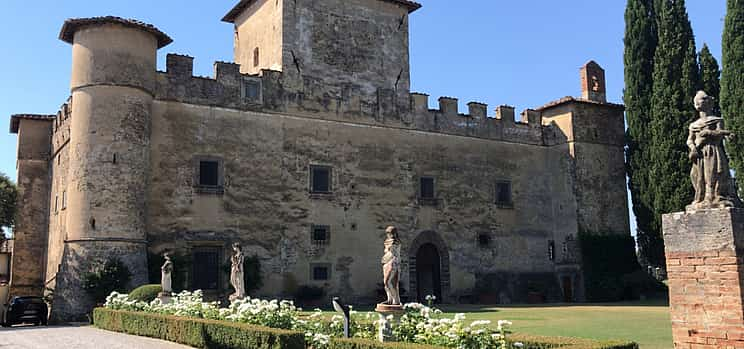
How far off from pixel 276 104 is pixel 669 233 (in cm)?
1858

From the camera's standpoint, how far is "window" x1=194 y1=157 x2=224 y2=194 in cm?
2381

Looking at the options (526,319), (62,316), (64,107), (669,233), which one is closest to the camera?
(669,233)

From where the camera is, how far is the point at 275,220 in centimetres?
2486

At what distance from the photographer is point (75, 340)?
15.0 m

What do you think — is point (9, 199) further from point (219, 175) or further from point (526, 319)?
point (526, 319)

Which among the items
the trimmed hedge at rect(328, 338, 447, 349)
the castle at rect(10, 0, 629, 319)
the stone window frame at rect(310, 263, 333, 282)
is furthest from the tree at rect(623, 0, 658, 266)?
the trimmed hedge at rect(328, 338, 447, 349)

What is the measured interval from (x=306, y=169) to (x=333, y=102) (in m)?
3.08

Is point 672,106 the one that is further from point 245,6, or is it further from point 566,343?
point 566,343

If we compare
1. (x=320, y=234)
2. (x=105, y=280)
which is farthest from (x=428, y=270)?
(x=105, y=280)

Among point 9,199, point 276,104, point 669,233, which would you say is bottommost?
point 669,233

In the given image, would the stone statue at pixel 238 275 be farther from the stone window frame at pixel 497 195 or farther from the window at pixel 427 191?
the stone window frame at pixel 497 195

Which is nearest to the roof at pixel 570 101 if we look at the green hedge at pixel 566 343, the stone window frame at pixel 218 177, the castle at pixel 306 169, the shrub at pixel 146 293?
the castle at pixel 306 169

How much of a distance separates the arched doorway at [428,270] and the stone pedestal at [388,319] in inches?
686

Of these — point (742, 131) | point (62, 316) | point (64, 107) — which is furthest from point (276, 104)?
point (742, 131)
